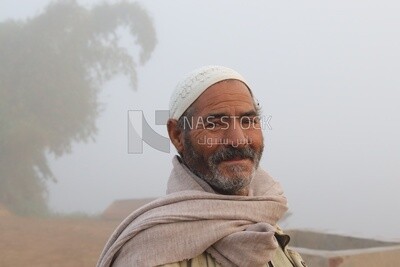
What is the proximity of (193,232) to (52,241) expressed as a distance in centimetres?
1100

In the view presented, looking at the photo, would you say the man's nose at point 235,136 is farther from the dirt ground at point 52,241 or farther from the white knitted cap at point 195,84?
the dirt ground at point 52,241

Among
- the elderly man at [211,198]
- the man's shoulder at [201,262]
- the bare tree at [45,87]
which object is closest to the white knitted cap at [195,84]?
the elderly man at [211,198]

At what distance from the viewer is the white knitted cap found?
1396 mm

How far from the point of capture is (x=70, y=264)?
988cm

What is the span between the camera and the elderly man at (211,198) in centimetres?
127

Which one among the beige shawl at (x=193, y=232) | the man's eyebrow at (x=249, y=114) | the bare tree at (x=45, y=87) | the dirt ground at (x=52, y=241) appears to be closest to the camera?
the beige shawl at (x=193, y=232)

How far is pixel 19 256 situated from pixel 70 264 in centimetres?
105

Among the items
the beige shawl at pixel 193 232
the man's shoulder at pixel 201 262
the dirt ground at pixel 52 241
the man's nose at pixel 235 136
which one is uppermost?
the man's nose at pixel 235 136

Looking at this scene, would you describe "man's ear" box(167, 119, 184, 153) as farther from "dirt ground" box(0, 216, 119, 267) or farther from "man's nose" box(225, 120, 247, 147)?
"dirt ground" box(0, 216, 119, 267)

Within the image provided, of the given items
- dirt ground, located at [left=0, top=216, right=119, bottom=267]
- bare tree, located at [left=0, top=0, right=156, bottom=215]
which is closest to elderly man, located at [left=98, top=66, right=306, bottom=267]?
dirt ground, located at [left=0, top=216, right=119, bottom=267]

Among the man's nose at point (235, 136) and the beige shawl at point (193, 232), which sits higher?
the man's nose at point (235, 136)

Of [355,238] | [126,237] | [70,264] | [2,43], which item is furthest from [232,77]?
[2,43]

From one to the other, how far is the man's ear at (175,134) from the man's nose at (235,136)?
15 cm

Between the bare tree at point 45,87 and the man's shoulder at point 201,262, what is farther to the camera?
the bare tree at point 45,87
